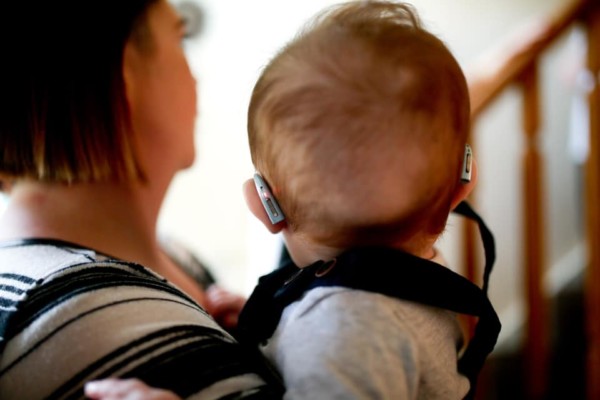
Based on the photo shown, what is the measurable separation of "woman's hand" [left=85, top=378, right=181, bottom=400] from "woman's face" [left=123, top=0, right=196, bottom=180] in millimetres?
399

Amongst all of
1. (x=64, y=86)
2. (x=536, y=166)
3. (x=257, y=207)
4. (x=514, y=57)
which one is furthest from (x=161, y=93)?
(x=536, y=166)

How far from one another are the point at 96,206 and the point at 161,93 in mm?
181

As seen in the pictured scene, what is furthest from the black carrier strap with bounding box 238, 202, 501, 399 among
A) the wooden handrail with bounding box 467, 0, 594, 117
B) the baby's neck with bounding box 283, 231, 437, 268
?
the wooden handrail with bounding box 467, 0, 594, 117

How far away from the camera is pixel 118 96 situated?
78cm

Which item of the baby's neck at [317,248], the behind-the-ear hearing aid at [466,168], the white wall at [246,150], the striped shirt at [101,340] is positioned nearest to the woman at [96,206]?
the striped shirt at [101,340]

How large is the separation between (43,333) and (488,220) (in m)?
2.40

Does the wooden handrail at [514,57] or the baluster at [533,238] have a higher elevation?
the wooden handrail at [514,57]

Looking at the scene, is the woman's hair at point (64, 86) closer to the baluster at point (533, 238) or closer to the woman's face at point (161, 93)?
the woman's face at point (161, 93)

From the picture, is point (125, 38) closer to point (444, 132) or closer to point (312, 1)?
point (444, 132)

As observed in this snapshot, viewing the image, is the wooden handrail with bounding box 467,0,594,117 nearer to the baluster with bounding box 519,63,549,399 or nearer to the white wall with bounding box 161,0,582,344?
the baluster with bounding box 519,63,549,399

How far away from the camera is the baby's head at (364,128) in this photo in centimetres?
55

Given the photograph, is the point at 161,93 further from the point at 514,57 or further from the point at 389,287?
the point at 514,57

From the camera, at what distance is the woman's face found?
824mm

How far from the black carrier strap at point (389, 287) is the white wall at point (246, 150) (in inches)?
46.8
